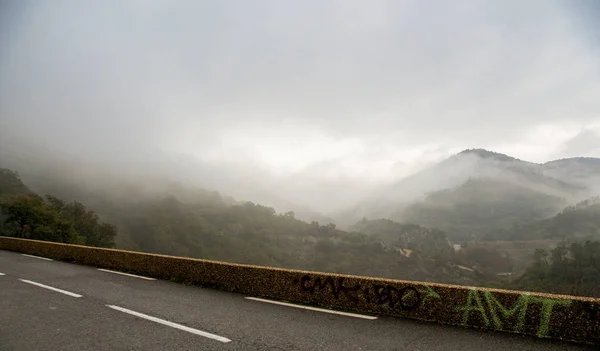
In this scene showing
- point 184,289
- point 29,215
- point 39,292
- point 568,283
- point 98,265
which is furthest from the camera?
point 568,283

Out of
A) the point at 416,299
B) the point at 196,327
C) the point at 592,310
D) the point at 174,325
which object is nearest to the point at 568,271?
the point at 592,310

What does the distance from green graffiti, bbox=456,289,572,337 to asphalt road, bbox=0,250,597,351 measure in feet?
0.89

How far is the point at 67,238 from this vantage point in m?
66.1

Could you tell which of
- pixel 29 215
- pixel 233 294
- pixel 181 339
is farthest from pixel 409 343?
pixel 29 215

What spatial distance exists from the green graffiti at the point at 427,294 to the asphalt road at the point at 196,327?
47cm

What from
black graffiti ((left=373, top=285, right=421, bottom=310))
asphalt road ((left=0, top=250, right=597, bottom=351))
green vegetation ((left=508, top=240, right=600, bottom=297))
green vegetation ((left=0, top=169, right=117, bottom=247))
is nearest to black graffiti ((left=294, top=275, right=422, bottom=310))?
black graffiti ((left=373, top=285, right=421, bottom=310))

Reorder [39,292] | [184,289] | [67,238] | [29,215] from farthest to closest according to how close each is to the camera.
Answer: [67,238], [29,215], [184,289], [39,292]

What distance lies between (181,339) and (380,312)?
3.77 m

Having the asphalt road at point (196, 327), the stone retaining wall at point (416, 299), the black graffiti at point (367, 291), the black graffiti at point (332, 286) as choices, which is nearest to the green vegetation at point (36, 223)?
the asphalt road at point (196, 327)

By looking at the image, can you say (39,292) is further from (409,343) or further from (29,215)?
(29,215)

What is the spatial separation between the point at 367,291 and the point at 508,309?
8.24ft

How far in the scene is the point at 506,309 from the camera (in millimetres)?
5949

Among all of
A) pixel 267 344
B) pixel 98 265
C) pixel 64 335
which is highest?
pixel 267 344

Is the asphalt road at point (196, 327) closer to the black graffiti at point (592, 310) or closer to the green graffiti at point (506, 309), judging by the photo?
the green graffiti at point (506, 309)
